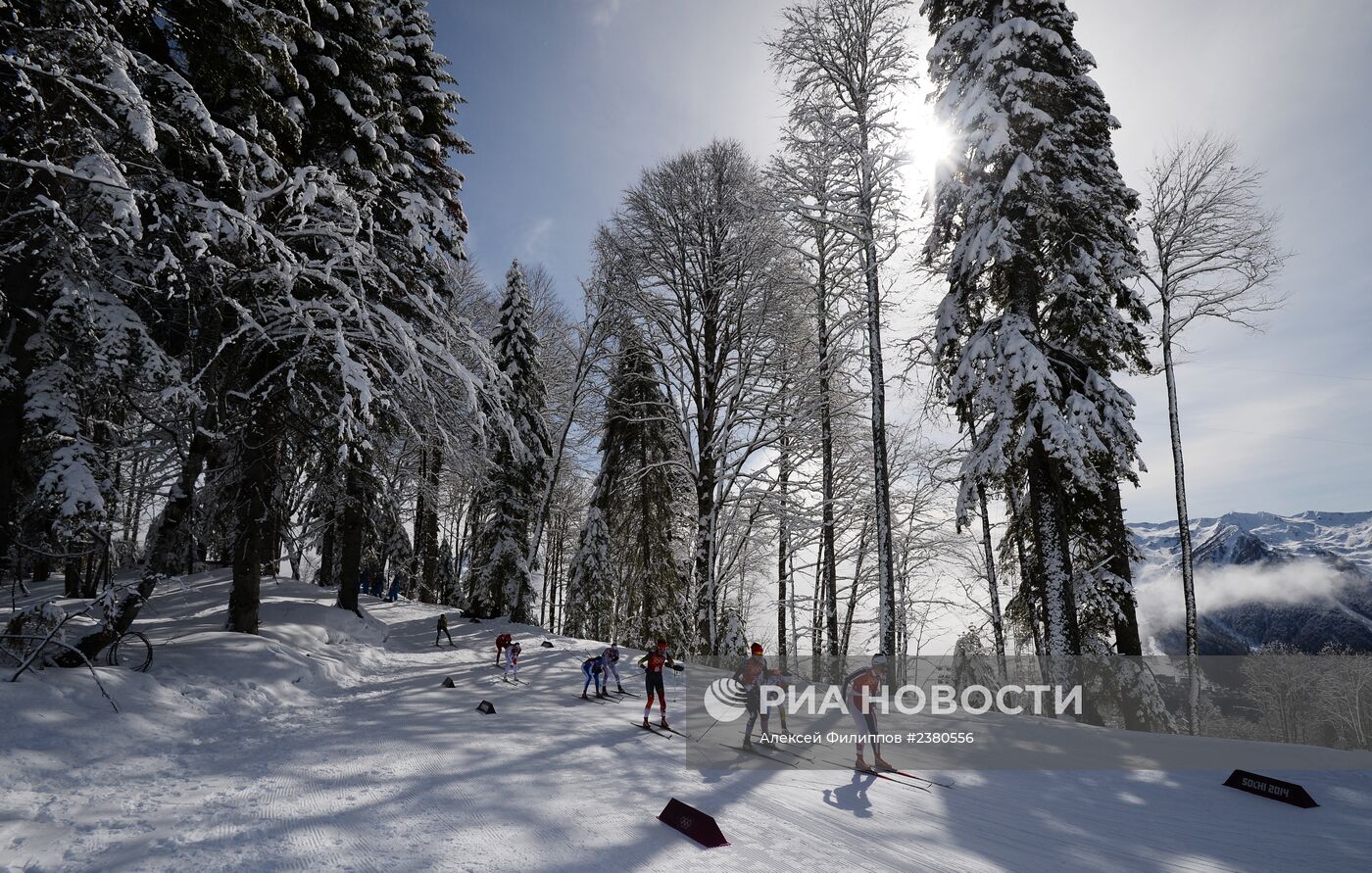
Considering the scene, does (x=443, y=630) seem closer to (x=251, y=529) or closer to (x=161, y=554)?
(x=251, y=529)

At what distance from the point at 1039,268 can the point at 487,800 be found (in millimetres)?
14640

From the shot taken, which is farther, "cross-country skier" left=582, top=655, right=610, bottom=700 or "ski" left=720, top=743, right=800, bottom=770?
"cross-country skier" left=582, top=655, right=610, bottom=700

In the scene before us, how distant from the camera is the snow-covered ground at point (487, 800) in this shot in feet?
15.8

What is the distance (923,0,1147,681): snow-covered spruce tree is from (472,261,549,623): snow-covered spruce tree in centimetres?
1489

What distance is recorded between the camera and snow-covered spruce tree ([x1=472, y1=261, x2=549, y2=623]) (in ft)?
72.6

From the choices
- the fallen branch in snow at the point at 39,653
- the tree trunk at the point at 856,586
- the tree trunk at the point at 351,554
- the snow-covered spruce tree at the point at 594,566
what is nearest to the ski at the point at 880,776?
the fallen branch in snow at the point at 39,653

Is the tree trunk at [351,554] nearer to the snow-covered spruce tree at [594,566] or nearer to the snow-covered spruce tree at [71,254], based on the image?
the snow-covered spruce tree at [594,566]

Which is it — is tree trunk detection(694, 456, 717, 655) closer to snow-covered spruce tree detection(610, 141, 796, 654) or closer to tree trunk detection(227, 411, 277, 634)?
snow-covered spruce tree detection(610, 141, 796, 654)

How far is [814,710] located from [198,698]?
34.4 feet

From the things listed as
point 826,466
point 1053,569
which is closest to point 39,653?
point 826,466

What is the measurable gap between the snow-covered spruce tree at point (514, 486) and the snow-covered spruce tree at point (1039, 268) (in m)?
14.9

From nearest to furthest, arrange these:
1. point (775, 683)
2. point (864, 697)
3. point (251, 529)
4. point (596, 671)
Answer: point (864, 697) → point (775, 683) → point (596, 671) → point (251, 529)

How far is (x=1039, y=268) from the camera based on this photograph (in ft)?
44.4

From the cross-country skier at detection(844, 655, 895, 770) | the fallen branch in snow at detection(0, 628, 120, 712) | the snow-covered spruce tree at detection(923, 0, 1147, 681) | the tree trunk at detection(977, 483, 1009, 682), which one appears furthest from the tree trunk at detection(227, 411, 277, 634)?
the tree trunk at detection(977, 483, 1009, 682)
